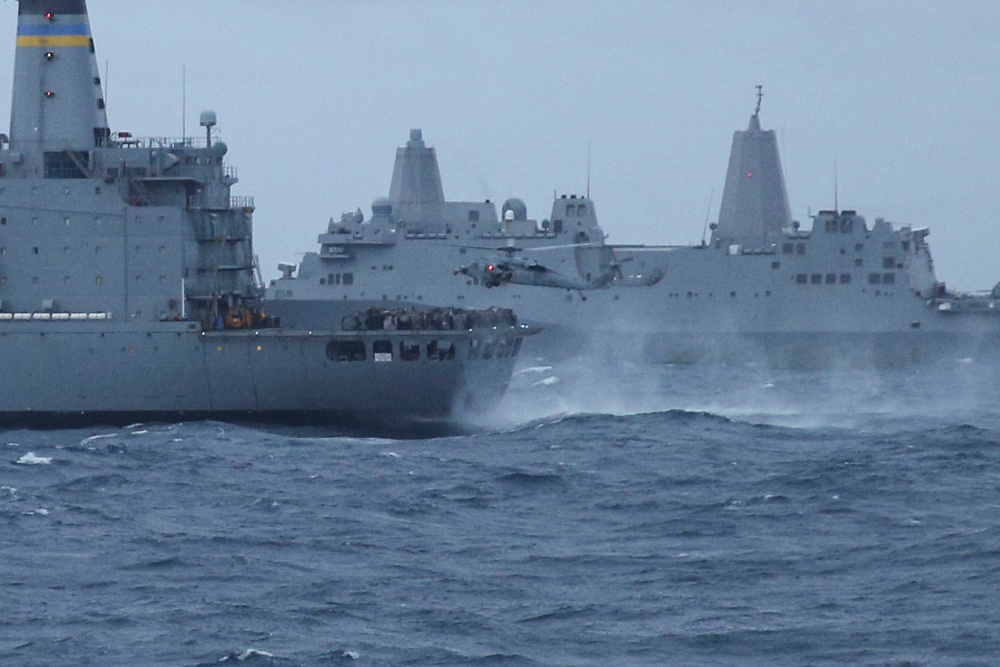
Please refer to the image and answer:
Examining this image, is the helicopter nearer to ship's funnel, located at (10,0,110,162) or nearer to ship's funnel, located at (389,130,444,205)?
ship's funnel, located at (10,0,110,162)

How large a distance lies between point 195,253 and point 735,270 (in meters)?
31.3

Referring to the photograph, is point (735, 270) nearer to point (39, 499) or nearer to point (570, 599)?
point (39, 499)

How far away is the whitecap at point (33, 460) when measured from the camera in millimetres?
24312

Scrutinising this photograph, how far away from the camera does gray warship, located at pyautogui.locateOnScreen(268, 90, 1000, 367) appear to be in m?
58.6

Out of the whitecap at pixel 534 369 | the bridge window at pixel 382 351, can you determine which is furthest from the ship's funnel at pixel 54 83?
the whitecap at pixel 534 369

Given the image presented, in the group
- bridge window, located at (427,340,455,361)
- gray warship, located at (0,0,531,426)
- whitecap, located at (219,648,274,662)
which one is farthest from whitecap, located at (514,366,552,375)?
whitecap, located at (219,648,274,662)

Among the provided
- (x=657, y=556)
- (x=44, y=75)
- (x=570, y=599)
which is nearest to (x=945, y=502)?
(x=657, y=556)

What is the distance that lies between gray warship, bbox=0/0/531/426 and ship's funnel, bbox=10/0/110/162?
27 mm

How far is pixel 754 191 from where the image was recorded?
204ft

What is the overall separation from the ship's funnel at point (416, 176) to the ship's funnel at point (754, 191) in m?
10.9

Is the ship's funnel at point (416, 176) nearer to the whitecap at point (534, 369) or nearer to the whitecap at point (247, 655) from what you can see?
the whitecap at point (534, 369)

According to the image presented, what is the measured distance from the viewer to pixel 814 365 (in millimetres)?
58688

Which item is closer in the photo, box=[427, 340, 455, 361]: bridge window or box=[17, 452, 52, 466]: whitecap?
box=[17, 452, 52, 466]: whitecap

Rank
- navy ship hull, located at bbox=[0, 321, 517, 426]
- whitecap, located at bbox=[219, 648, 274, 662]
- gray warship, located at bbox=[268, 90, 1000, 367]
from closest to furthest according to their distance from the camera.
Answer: whitecap, located at bbox=[219, 648, 274, 662]
navy ship hull, located at bbox=[0, 321, 517, 426]
gray warship, located at bbox=[268, 90, 1000, 367]
